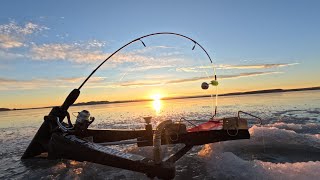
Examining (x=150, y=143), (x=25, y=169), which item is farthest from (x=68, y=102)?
(x=150, y=143)

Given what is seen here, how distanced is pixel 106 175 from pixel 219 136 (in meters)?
4.00

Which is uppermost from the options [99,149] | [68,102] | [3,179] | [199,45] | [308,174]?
[199,45]

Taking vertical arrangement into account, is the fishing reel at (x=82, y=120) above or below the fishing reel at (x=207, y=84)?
below

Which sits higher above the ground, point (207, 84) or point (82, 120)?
point (207, 84)

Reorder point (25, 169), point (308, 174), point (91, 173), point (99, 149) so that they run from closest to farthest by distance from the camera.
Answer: point (308, 174) < point (99, 149) < point (91, 173) < point (25, 169)

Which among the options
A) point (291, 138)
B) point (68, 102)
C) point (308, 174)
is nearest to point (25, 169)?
point (68, 102)

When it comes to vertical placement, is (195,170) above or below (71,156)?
below

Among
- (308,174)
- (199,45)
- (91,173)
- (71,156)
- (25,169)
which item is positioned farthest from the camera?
(199,45)

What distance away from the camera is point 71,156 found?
9.34 meters

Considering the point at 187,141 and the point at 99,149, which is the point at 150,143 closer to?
the point at 187,141

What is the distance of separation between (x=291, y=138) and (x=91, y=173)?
334 inches

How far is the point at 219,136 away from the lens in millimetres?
10344

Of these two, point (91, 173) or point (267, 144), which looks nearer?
point (91, 173)

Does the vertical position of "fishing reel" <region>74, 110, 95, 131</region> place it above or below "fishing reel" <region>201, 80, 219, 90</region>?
below
